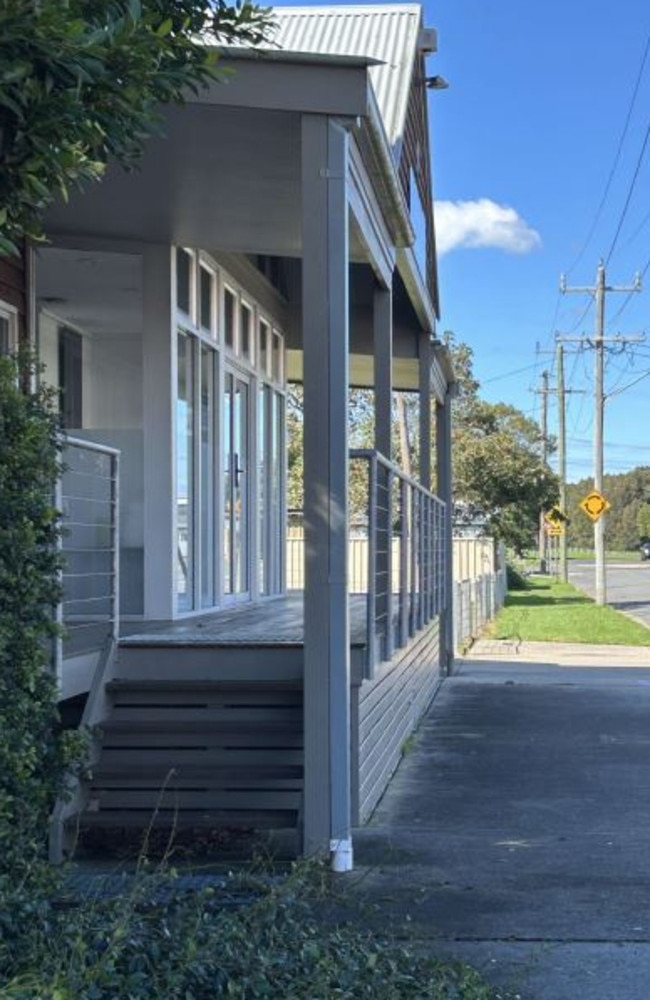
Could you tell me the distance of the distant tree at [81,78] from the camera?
2.73 m

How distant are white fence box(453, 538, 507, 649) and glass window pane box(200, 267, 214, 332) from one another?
11.1 meters

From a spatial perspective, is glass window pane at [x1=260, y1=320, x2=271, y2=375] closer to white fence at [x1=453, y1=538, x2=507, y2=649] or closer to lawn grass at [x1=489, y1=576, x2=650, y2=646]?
white fence at [x1=453, y1=538, x2=507, y2=649]

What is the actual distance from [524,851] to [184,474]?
435cm

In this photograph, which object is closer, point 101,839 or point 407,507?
point 101,839

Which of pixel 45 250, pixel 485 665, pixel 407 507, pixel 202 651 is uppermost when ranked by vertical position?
pixel 45 250

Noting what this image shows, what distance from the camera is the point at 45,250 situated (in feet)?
27.2

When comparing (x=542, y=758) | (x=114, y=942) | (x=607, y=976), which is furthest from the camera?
(x=542, y=758)

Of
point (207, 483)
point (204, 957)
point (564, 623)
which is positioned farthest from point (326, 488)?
point (564, 623)

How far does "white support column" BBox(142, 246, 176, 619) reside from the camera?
8602mm

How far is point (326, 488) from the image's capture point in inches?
226

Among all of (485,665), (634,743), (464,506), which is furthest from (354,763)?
(464,506)

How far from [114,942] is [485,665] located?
14.1 meters

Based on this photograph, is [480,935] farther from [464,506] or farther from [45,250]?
[464,506]

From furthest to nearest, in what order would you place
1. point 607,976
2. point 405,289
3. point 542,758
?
point 405,289, point 542,758, point 607,976
